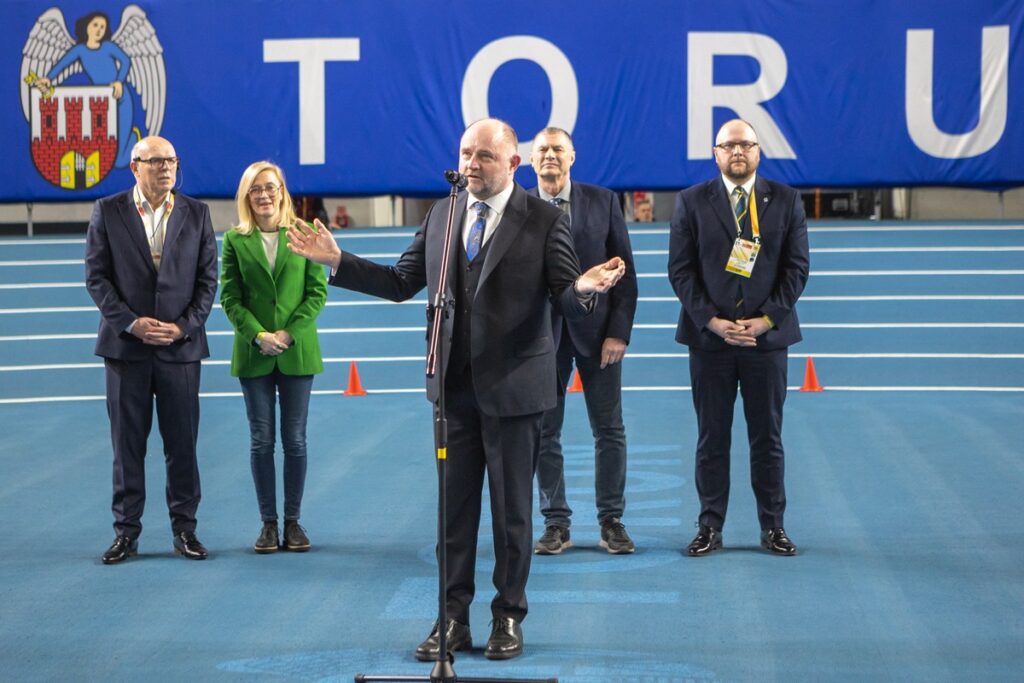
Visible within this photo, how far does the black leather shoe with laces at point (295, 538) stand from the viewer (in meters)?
5.72

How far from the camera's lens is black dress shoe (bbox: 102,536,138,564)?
5523 mm

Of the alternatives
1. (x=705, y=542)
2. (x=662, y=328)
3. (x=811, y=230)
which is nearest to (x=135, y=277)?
(x=705, y=542)

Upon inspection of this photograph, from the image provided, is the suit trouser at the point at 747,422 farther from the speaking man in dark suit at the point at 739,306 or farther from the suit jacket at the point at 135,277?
the suit jacket at the point at 135,277

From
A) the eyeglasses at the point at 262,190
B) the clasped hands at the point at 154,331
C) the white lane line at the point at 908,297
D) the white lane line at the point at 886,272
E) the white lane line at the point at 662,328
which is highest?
the eyeglasses at the point at 262,190

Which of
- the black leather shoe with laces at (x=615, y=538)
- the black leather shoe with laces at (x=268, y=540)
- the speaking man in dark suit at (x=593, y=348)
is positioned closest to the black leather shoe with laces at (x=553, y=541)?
the speaking man in dark suit at (x=593, y=348)

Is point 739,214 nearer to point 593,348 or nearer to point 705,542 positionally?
point 593,348

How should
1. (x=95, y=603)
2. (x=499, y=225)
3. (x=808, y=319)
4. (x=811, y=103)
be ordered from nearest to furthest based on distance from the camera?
(x=499, y=225) < (x=95, y=603) < (x=811, y=103) < (x=808, y=319)

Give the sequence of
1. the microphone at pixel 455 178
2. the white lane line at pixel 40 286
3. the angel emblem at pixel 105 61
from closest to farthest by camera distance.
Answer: the microphone at pixel 455 178, the angel emblem at pixel 105 61, the white lane line at pixel 40 286

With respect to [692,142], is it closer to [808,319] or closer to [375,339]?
[808,319]

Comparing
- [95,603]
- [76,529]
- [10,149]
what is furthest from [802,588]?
[10,149]

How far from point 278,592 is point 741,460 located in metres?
3.46

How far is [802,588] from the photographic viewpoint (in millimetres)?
5016

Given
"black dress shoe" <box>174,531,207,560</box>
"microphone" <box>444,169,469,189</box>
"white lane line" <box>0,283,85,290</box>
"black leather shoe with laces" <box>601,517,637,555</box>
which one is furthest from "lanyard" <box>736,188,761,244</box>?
"white lane line" <box>0,283,85,290</box>

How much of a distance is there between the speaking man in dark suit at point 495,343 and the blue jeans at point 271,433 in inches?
63.0
